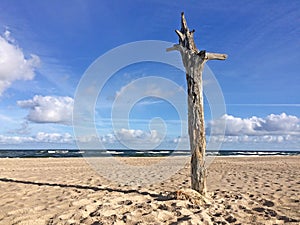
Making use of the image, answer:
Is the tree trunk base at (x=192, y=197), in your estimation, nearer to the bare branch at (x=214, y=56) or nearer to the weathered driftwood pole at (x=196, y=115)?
the weathered driftwood pole at (x=196, y=115)

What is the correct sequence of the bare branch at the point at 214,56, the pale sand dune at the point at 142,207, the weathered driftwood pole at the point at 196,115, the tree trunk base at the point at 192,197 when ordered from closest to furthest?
the pale sand dune at the point at 142,207
the tree trunk base at the point at 192,197
the weathered driftwood pole at the point at 196,115
the bare branch at the point at 214,56

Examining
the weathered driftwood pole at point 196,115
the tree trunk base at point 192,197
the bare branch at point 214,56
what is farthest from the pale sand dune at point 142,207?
the bare branch at point 214,56

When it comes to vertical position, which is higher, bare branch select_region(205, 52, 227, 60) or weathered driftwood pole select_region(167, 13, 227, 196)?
bare branch select_region(205, 52, 227, 60)

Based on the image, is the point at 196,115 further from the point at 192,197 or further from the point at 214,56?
the point at 192,197

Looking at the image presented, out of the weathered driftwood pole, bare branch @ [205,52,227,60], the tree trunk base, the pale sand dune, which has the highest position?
bare branch @ [205,52,227,60]

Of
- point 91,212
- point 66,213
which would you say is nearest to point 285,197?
point 91,212

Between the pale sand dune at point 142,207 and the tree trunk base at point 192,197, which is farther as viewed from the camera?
the tree trunk base at point 192,197

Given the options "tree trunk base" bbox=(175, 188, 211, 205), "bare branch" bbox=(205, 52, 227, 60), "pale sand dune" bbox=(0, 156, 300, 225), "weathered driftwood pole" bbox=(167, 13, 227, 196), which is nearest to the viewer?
"pale sand dune" bbox=(0, 156, 300, 225)

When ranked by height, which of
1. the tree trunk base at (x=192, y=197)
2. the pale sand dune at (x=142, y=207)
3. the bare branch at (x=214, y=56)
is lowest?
the pale sand dune at (x=142, y=207)

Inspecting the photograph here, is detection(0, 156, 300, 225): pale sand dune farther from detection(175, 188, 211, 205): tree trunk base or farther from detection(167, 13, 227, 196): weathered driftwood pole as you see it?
detection(167, 13, 227, 196): weathered driftwood pole

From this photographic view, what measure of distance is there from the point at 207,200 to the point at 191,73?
2870 mm

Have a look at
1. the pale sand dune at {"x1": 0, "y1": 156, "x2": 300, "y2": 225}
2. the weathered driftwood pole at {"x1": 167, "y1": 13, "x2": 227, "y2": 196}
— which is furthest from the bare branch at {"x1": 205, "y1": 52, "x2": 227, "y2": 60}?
the pale sand dune at {"x1": 0, "y1": 156, "x2": 300, "y2": 225}

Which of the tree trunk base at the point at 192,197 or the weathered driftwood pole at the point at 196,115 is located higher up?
the weathered driftwood pole at the point at 196,115

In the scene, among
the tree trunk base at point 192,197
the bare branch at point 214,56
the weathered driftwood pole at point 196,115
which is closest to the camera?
A: the tree trunk base at point 192,197
